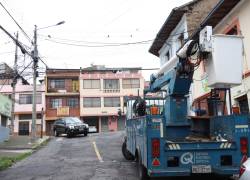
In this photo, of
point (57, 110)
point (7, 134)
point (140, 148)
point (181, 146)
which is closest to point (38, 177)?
point (140, 148)

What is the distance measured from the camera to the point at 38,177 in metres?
12.0

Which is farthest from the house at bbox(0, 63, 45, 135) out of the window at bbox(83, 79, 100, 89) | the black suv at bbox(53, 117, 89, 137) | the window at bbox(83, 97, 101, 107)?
the black suv at bbox(53, 117, 89, 137)

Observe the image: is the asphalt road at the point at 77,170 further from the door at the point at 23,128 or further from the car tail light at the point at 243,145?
the door at the point at 23,128

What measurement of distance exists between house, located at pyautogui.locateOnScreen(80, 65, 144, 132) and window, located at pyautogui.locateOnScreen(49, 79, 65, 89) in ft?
9.85

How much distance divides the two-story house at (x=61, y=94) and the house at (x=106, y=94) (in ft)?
4.37

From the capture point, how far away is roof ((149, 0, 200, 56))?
83.5 feet

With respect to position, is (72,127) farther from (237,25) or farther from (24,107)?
(24,107)

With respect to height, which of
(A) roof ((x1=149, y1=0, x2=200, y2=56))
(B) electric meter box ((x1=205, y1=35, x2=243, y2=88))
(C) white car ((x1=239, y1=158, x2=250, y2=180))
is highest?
(A) roof ((x1=149, y1=0, x2=200, y2=56))

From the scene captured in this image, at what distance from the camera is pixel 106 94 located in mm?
63500

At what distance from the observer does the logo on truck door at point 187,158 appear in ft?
30.7

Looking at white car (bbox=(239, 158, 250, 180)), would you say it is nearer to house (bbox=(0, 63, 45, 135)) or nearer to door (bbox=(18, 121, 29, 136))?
house (bbox=(0, 63, 45, 135))

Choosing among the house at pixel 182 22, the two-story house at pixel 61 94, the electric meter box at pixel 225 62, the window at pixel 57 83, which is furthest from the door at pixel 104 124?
the electric meter box at pixel 225 62

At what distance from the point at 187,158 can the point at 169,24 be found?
19.0 meters

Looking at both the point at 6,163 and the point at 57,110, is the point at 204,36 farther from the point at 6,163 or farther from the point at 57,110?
the point at 57,110
